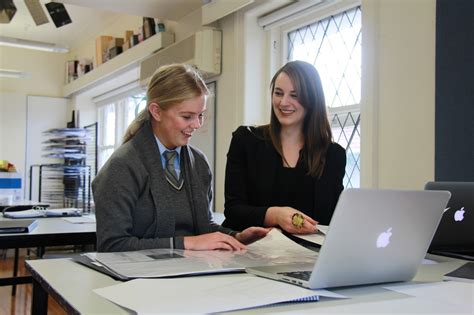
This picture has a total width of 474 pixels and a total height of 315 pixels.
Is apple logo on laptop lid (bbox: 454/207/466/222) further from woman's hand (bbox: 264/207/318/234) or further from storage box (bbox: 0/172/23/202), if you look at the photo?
storage box (bbox: 0/172/23/202)

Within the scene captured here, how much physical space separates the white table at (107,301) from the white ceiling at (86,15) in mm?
2977

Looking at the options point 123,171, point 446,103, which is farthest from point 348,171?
point 123,171

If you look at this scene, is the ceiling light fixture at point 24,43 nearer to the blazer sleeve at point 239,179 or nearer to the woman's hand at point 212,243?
the blazer sleeve at point 239,179

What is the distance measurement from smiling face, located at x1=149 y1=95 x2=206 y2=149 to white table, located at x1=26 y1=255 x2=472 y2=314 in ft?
1.69

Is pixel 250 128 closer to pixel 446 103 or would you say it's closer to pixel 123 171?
pixel 123 171

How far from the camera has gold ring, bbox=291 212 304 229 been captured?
1.41 meters

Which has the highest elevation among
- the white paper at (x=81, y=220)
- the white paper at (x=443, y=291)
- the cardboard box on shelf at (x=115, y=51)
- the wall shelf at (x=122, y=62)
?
the cardboard box on shelf at (x=115, y=51)

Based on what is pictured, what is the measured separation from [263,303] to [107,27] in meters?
5.82

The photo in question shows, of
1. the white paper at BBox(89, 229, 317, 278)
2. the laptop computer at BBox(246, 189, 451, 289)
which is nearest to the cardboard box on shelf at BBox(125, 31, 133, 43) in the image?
the white paper at BBox(89, 229, 317, 278)

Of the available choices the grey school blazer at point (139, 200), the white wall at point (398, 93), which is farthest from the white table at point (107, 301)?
the white wall at point (398, 93)

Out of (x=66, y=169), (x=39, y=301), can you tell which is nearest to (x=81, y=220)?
(x=39, y=301)

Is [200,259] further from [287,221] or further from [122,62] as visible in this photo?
[122,62]

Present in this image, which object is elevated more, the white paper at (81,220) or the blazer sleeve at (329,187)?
the blazer sleeve at (329,187)

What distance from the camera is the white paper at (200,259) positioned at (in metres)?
1.00
